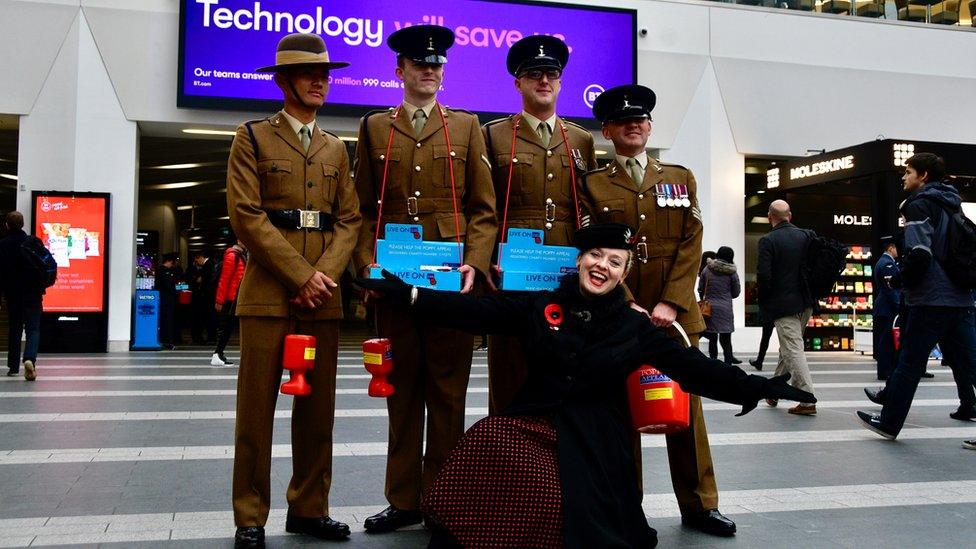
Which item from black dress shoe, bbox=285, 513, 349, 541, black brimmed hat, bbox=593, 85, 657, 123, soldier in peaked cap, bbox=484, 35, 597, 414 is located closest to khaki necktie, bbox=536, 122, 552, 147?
soldier in peaked cap, bbox=484, 35, 597, 414

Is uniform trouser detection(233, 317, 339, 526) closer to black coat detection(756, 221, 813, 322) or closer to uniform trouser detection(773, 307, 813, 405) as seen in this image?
uniform trouser detection(773, 307, 813, 405)

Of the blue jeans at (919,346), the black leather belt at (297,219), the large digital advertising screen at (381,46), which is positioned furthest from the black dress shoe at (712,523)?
the large digital advertising screen at (381,46)

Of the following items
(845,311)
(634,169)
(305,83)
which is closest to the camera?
(305,83)

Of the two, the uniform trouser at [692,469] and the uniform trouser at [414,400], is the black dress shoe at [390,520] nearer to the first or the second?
the uniform trouser at [414,400]

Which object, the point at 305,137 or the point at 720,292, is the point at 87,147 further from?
the point at 305,137

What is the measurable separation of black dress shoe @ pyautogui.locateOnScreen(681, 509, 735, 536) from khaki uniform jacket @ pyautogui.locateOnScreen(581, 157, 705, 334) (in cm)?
85

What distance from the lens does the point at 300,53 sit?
381 centimetres

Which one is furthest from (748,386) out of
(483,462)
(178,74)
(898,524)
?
(178,74)

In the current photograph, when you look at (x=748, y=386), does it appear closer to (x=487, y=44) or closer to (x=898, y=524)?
(x=898, y=524)

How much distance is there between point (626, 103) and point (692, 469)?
1751 mm

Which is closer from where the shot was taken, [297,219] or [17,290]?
[297,219]

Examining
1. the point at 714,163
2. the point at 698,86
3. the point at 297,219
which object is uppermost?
the point at 698,86

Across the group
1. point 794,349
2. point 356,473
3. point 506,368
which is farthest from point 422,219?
point 794,349

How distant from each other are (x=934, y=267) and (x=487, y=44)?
10.8m
